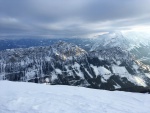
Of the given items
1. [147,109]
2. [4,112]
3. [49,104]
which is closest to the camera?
[4,112]

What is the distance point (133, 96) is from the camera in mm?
24203

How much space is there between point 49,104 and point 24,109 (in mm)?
2544

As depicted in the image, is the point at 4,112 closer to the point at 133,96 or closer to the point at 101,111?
the point at 101,111

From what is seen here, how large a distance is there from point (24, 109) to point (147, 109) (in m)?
11.9

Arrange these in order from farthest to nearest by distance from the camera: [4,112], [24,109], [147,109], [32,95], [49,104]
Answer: [32,95], [147,109], [49,104], [24,109], [4,112]

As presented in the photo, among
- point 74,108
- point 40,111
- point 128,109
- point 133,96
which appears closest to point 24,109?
point 40,111

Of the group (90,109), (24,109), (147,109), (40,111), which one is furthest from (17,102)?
(147,109)

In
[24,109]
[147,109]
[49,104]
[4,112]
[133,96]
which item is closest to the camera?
[4,112]

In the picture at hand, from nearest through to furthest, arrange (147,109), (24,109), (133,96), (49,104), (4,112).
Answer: (4,112) → (24,109) → (49,104) → (147,109) → (133,96)

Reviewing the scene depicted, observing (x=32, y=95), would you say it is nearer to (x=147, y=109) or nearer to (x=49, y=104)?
(x=49, y=104)

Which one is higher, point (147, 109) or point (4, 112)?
point (4, 112)

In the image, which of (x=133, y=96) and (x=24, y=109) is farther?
(x=133, y=96)

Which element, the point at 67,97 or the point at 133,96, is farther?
the point at 133,96

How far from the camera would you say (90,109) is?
16.4m
